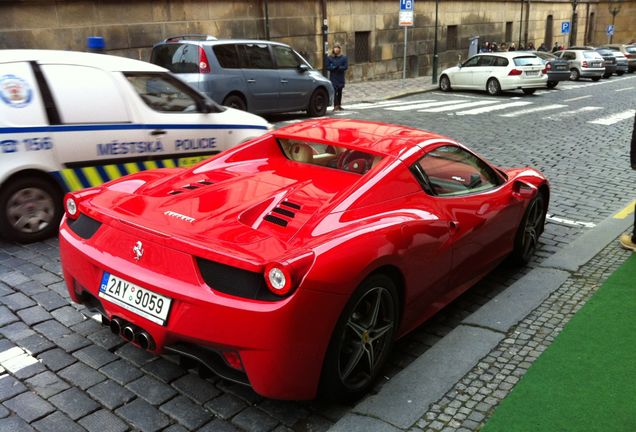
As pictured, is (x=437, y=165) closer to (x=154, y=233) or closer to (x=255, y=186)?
(x=255, y=186)

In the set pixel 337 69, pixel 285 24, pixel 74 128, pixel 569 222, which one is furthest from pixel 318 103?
pixel 74 128

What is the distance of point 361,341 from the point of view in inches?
129

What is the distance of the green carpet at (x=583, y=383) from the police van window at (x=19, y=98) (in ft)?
15.3

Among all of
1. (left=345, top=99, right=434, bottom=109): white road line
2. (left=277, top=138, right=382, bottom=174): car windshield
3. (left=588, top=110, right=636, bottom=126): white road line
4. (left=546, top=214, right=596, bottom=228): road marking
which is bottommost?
(left=588, top=110, right=636, bottom=126): white road line

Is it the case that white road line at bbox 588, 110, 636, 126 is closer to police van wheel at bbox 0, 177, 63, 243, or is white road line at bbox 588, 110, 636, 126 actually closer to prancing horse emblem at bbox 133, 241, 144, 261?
police van wheel at bbox 0, 177, 63, 243

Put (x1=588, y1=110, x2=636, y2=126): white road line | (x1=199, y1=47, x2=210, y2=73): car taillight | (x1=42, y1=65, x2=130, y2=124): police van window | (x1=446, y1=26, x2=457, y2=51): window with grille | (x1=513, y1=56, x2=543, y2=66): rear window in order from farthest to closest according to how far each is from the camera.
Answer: (x1=446, y1=26, x2=457, y2=51): window with grille, (x1=513, y1=56, x2=543, y2=66): rear window, (x1=588, y1=110, x2=636, y2=126): white road line, (x1=199, y1=47, x2=210, y2=73): car taillight, (x1=42, y1=65, x2=130, y2=124): police van window

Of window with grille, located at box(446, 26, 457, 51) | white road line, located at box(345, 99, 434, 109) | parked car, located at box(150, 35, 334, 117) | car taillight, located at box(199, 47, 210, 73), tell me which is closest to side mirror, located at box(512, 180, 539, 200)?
parked car, located at box(150, 35, 334, 117)

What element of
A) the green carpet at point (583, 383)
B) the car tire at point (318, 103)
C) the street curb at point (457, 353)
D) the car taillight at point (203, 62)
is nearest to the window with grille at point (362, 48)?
the car tire at point (318, 103)

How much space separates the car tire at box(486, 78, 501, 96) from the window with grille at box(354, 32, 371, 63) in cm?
735

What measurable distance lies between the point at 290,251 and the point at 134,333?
934 mm

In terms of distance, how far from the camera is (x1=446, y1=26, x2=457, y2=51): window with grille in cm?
3470

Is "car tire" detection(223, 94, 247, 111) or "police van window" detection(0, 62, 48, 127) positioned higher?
"police van window" detection(0, 62, 48, 127)

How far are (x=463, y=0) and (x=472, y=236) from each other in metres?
33.9

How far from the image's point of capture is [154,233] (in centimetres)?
313
